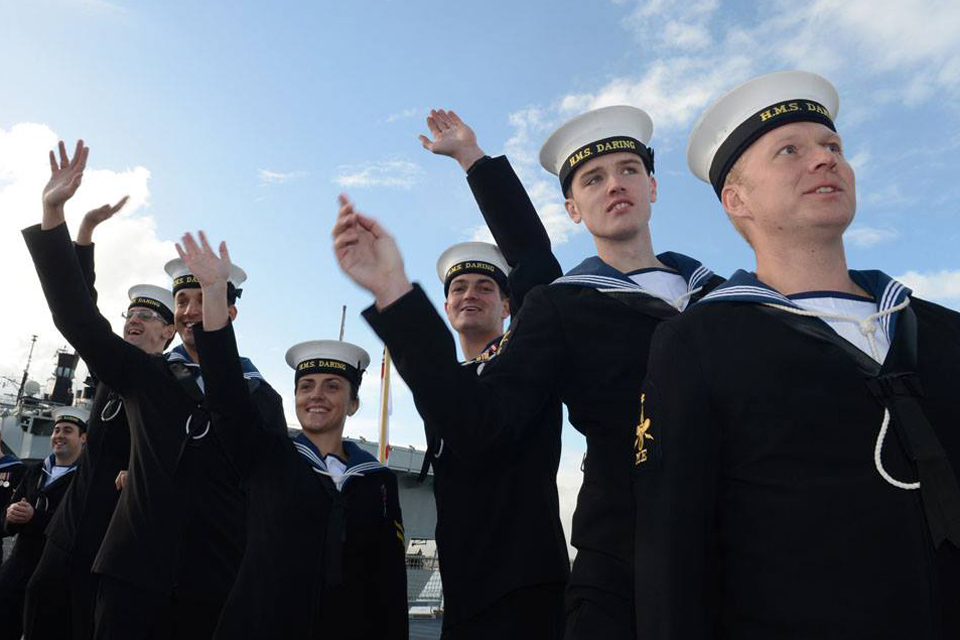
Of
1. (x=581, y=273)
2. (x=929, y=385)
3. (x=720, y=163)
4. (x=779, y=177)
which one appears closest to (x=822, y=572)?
(x=929, y=385)

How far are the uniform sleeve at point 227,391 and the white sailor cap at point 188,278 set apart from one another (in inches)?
34.5

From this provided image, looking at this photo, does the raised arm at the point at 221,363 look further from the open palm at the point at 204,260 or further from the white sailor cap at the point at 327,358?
the white sailor cap at the point at 327,358

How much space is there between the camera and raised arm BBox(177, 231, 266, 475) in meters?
3.75

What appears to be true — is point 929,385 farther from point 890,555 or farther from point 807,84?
point 807,84

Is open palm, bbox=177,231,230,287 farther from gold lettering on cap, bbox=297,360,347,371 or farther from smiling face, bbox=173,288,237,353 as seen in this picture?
gold lettering on cap, bbox=297,360,347,371

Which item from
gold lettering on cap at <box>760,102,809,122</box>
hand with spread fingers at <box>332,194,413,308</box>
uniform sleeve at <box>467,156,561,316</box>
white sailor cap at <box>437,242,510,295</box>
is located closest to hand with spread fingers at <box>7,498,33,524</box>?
white sailor cap at <box>437,242,510,295</box>

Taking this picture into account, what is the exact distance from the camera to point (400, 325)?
196 cm

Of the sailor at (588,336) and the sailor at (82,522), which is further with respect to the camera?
the sailor at (82,522)

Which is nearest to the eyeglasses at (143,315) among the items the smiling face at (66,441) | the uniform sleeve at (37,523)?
the uniform sleeve at (37,523)

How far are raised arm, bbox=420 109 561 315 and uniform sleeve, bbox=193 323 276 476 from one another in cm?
156

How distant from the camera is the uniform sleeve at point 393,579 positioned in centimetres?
378

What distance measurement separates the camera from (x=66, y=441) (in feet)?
32.6

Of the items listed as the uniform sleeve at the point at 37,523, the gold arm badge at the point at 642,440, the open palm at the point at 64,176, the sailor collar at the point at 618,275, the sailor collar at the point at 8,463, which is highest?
the open palm at the point at 64,176

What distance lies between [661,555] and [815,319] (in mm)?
682
